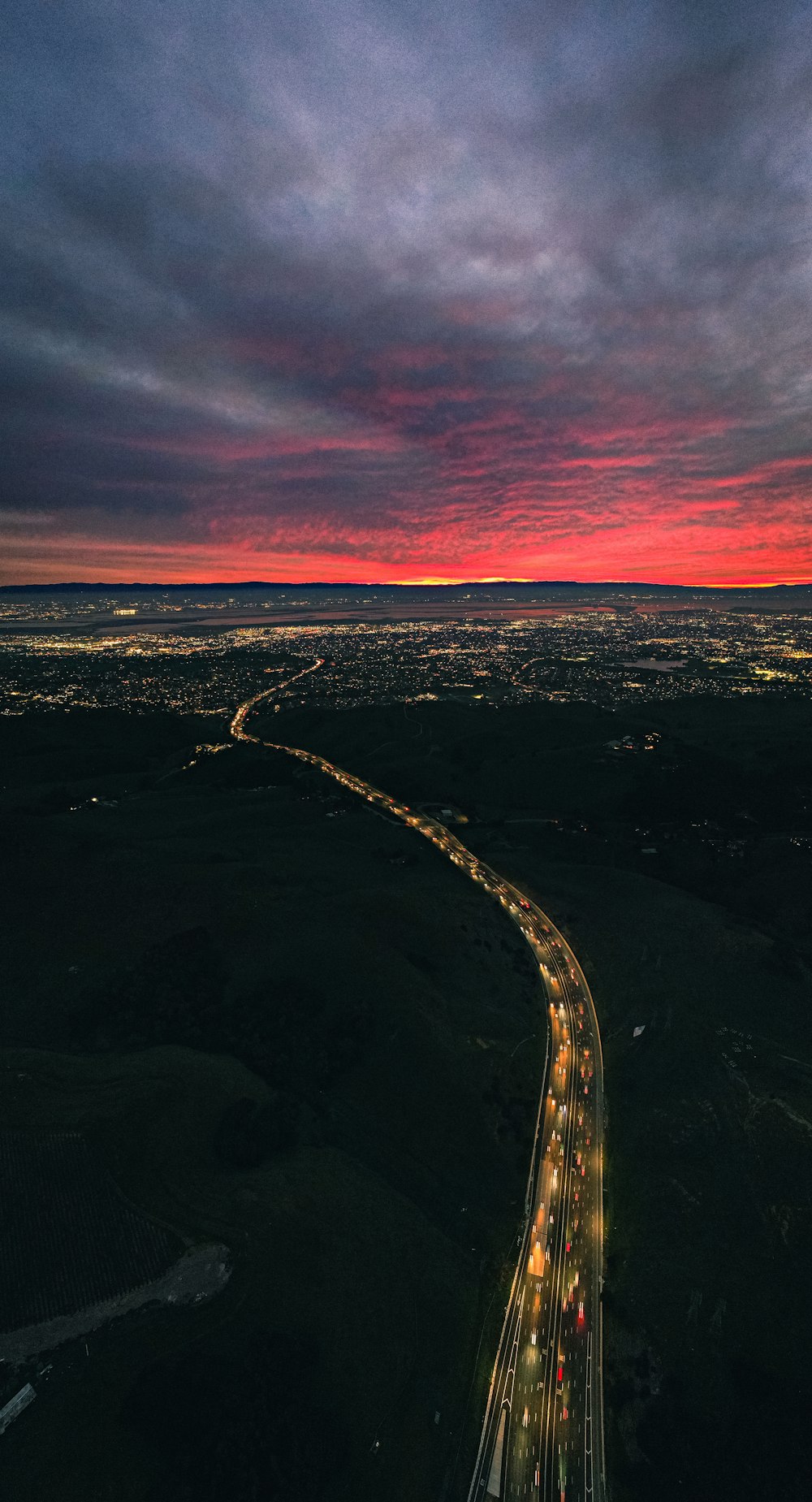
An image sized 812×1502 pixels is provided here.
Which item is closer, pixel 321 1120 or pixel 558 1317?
pixel 558 1317

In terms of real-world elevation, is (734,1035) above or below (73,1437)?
below

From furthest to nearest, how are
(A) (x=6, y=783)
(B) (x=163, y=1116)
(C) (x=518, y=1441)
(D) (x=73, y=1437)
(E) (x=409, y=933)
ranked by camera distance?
1. (A) (x=6, y=783)
2. (E) (x=409, y=933)
3. (B) (x=163, y=1116)
4. (C) (x=518, y=1441)
5. (D) (x=73, y=1437)

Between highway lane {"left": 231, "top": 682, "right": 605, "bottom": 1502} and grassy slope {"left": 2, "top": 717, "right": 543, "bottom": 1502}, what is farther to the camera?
grassy slope {"left": 2, "top": 717, "right": 543, "bottom": 1502}

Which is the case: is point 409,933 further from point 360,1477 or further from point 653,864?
point 653,864

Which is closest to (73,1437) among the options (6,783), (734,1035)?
(734,1035)

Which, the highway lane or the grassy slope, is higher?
the grassy slope

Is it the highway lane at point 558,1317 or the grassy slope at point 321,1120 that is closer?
the highway lane at point 558,1317

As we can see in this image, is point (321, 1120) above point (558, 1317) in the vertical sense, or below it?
above

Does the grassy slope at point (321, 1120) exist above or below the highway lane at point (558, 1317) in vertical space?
above
